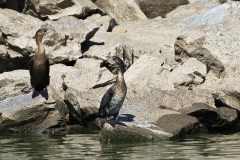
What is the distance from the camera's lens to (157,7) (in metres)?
28.3

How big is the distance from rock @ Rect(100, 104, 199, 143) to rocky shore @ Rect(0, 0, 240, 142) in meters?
0.02

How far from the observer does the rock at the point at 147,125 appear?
14398 millimetres

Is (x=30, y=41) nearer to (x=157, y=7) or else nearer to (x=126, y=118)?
(x=126, y=118)

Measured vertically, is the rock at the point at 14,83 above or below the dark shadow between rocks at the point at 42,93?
above

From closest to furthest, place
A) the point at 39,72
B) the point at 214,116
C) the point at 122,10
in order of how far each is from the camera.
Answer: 1. the point at 214,116
2. the point at 39,72
3. the point at 122,10

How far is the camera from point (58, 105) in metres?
17.0

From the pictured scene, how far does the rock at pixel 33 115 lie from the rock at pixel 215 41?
507cm

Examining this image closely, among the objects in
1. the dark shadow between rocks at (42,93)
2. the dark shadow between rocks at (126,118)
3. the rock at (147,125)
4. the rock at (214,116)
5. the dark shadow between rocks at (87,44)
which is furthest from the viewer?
the dark shadow between rocks at (87,44)

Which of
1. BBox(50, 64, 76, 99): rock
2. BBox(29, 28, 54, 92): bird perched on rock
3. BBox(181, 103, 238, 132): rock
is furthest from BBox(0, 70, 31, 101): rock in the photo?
BBox(181, 103, 238, 132): rock

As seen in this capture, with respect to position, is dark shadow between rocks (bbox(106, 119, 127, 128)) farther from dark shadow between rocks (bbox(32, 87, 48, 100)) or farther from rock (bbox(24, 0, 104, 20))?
rock (bbox(24, 0, 104, 20))

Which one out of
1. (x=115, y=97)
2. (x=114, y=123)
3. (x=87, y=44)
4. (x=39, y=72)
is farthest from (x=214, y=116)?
(x=87, y=44)

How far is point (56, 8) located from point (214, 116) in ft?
33.3

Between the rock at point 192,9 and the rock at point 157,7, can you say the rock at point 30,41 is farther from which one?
the rock at point 157,7

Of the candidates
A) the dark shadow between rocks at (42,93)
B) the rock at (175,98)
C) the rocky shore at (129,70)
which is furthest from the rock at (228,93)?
the dark shadow between rocks at (42,93)
